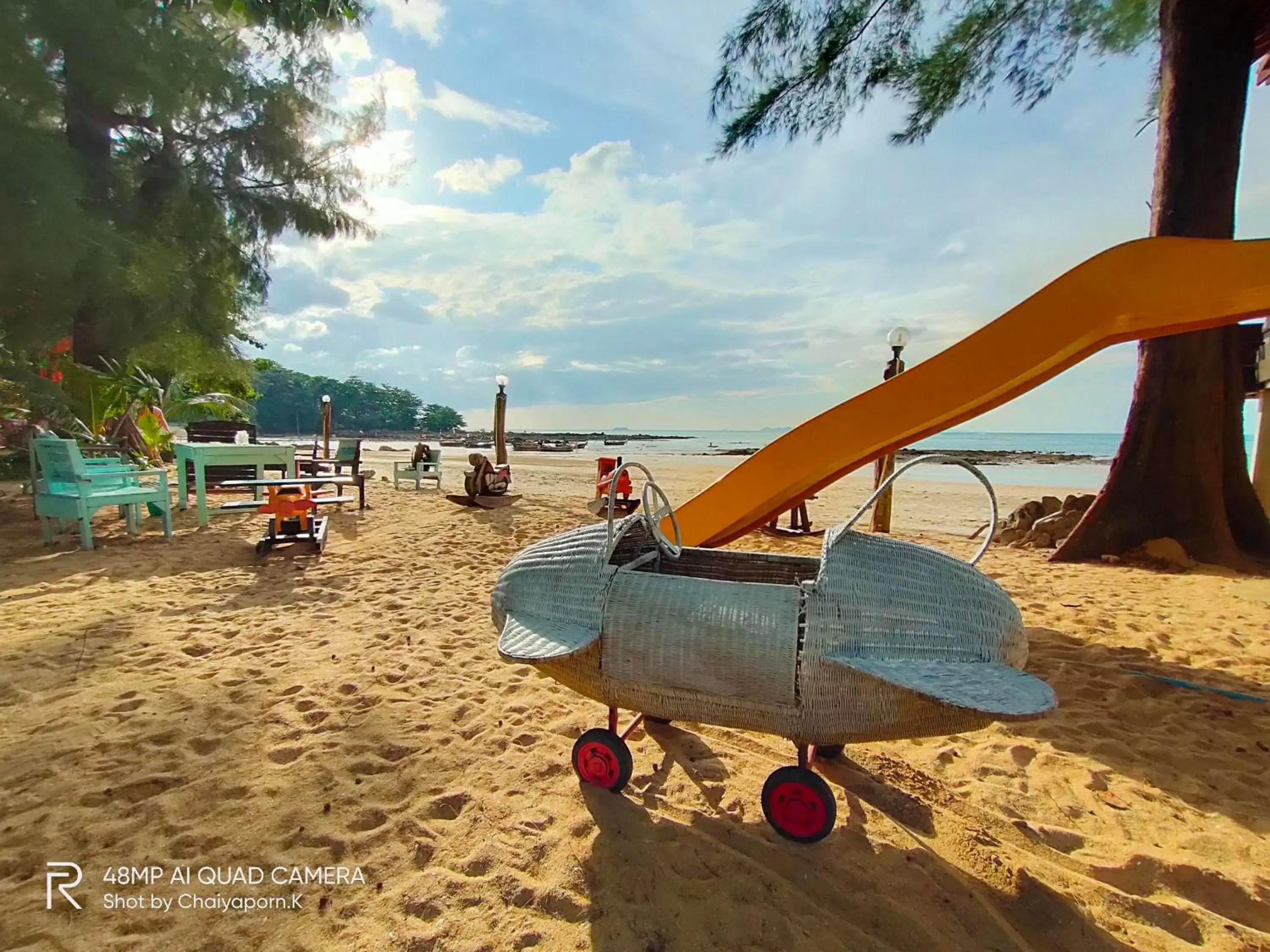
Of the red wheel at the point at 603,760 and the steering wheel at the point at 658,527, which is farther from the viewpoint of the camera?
the steering wheel at the point at 658,527

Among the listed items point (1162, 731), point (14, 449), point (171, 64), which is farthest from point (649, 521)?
point (171, 64)

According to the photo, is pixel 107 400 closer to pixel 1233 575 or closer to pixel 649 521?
pixel 649 521

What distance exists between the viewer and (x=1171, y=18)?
18.0 feet

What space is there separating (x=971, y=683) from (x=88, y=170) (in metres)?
15.0

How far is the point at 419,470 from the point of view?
12281 mm

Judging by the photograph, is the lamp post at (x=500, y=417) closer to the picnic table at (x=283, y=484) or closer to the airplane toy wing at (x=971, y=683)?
the picnic table at (x=283, y=484)

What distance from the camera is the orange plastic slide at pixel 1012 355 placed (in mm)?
2793

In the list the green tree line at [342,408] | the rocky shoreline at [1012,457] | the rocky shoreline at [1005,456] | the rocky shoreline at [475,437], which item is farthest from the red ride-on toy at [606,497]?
the green tree line at [342,408]

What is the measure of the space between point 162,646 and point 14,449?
912 cm

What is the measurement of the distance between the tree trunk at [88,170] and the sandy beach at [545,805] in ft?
29.5

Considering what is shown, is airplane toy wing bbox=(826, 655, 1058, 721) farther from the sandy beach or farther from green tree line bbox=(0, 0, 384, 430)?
green tree line bbox=(0, 0, 384, 430)

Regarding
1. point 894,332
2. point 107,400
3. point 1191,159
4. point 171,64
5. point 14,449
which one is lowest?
point 14,449

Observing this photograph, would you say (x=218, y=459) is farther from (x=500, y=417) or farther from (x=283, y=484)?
(x=500, y=417)

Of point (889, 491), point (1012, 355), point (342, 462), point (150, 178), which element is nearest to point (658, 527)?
point (1012, 355)
